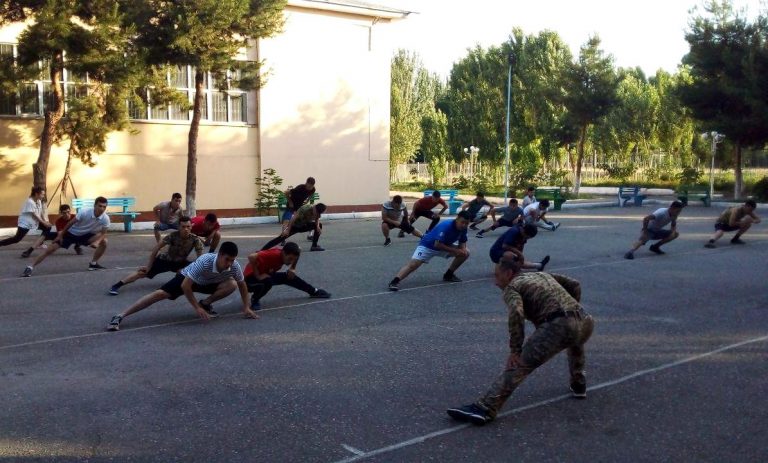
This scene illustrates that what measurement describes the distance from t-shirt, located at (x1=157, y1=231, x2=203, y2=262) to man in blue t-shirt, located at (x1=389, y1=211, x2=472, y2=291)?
304 cm

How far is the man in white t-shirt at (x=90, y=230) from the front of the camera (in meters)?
13.5

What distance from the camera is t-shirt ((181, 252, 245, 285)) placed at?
885cm

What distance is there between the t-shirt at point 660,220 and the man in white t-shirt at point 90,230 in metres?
10.8

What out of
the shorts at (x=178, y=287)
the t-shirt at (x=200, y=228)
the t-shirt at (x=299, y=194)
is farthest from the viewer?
the t-shirt at (x=299, y=194)

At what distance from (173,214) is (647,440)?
12.0 m

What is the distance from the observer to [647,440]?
213 inches

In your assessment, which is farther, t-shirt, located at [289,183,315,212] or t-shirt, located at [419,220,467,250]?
t-shirt, located at [289,183,315,212]

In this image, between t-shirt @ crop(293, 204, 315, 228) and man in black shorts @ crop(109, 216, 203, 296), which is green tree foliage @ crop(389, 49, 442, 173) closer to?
t-shirt @ crop(293, 204, 315, 228)

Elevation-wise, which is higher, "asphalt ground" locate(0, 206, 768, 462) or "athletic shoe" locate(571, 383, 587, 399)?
"athletic shoe" locate(571, 383, 587, 399)

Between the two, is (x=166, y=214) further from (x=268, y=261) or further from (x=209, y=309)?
(x=209, y=309)

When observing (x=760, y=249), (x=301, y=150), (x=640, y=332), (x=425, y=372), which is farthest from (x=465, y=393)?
(x=301, y=150)

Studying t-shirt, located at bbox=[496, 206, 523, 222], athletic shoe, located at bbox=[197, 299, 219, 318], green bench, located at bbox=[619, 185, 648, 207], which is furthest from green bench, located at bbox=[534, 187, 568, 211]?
athletic shoe, located at bbox=[197, 299, 219, 318]

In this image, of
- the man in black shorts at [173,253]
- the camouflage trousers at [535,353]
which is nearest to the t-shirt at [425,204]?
the man in black shorts at [173,253]

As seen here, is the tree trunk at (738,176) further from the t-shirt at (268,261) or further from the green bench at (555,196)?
the t-shirt at (268,261)
